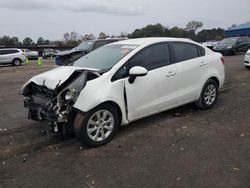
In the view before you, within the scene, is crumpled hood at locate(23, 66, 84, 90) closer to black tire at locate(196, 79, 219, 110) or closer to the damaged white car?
the damaged white car

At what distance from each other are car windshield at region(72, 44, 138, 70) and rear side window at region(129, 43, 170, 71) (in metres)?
0.21

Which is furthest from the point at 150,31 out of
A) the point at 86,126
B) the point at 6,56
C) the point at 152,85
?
the point at 86,126

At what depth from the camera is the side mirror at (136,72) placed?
4977mm

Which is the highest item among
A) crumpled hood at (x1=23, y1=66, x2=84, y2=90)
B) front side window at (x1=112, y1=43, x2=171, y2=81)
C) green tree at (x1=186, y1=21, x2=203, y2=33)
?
green tree at (x1=186, y1=21, x2=203, y2=33)

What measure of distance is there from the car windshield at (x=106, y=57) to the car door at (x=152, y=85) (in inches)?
10.4

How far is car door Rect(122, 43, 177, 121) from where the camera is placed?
17.0 feet

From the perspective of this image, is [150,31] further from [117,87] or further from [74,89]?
[74,89]

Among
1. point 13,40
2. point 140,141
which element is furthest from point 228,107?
point 13,40

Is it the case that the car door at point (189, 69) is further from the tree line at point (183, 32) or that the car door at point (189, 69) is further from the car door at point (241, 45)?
the tree line at point (183, 32)

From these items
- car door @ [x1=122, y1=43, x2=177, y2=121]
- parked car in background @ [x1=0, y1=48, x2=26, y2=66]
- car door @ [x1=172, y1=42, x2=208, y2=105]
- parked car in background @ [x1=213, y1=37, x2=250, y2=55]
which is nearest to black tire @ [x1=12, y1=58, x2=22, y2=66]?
parked car in background @ [x1=0, y1=48, x2=26, y2=66]

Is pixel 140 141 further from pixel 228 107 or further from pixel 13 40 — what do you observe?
pixel 13 40

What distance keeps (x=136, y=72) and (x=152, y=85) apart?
578 millimetres

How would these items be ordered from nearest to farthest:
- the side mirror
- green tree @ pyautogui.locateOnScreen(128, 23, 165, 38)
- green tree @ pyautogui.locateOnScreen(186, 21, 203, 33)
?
the side mirror → green tree @ pyautogui.locateOnScreen(128, 23, 165, 38) → green tree @ pyautogui.locateOnScreen(186, 21, 203, 33)

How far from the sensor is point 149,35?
187 ft
